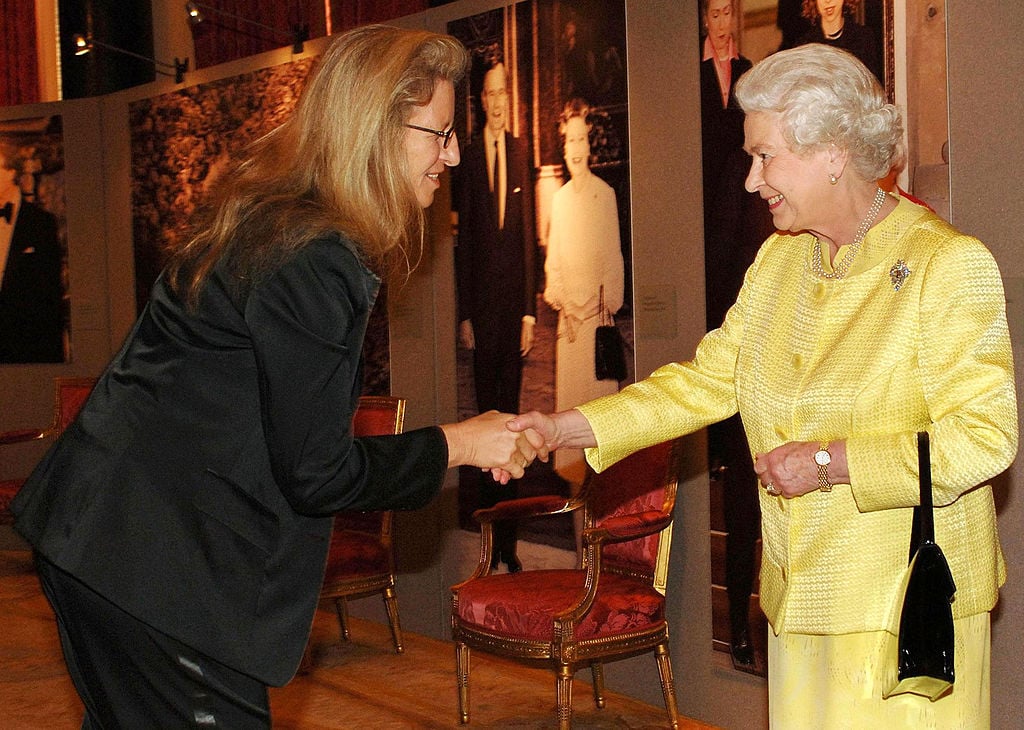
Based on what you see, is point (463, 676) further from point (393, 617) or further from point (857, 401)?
point (857, 401)

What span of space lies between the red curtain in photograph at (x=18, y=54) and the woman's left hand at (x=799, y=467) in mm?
8218

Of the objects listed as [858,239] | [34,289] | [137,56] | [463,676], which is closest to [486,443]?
[858,239]

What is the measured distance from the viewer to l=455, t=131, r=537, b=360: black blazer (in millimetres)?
5316

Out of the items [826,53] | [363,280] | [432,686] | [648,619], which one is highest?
[826,53]

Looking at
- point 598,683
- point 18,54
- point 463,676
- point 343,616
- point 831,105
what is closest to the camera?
point 831,105

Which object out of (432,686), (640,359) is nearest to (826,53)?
(640,359)

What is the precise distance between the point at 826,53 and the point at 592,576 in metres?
2.37

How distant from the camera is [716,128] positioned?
4.45 metres

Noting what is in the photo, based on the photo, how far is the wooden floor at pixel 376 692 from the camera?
187 inches

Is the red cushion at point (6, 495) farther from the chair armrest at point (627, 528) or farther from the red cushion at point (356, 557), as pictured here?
the chair armrest at point (627, 528)

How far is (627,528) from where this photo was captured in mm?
4285

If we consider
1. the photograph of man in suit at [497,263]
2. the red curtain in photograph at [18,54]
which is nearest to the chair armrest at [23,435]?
the red curtain in photograph at [18,54]

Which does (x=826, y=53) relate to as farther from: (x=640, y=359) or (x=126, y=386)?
(x=640, y=359)

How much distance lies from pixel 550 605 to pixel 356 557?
1.50 meters
